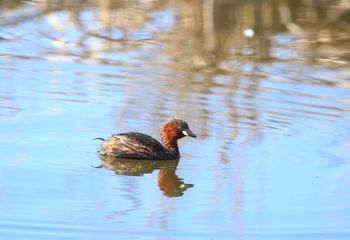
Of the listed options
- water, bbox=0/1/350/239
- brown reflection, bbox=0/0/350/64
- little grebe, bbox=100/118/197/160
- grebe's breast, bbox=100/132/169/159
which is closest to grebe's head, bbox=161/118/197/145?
little grebe, bbox=100/118/197/160

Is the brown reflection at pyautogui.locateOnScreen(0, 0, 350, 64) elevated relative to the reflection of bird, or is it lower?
elevated

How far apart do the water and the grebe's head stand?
0.23 m

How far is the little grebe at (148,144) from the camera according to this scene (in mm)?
12008

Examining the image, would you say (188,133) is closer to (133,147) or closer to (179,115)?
(133,147)

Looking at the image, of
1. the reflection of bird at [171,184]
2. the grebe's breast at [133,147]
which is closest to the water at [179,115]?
the reflection of bird at [171,184]

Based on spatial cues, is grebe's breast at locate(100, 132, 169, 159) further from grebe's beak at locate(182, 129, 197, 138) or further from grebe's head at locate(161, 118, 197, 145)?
grebe's beak at locate(182, 129, 197, 138)

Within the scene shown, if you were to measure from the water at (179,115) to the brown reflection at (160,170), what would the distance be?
3 cm

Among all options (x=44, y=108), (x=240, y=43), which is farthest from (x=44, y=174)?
(x=240, y=43)

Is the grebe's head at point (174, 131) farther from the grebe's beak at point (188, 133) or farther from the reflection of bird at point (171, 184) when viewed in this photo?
the reflection of bird at point (171, 184)

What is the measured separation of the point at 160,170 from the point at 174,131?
2.11 feet

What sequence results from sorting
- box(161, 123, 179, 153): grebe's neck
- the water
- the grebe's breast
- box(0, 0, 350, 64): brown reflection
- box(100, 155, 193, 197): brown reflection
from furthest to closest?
box(0, 0, 350, 64): brown reflection
box(161, 123, 179, 153): grebe's neck
the grebe's breast
box(100, 155, 193, 197): brown reflection
the water

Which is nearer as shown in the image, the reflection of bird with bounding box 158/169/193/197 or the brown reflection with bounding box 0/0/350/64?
the reflection of bird with bounding box 158/169/193/197

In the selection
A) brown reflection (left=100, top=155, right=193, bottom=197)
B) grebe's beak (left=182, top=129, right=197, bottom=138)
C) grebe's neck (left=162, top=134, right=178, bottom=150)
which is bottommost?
brown reflection (left=100, top=155, right=193, bottom=197)

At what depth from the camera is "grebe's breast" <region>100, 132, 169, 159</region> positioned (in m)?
12.0
